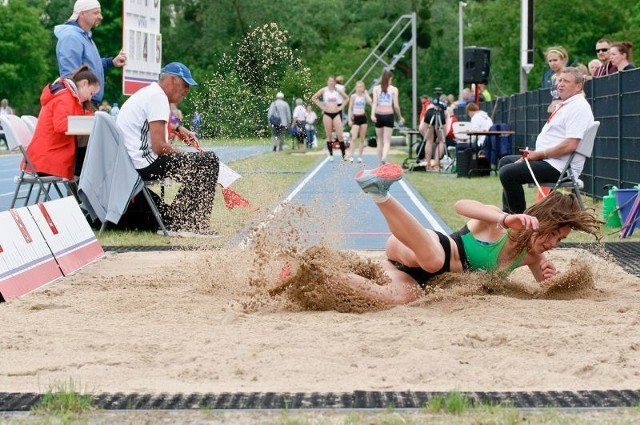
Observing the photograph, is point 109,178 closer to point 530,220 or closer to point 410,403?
point 530,220

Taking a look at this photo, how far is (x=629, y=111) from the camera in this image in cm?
1614

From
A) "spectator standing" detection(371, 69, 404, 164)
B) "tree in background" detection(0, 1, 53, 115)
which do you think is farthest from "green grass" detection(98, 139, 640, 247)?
"tree in background" detection(0, 1, 53, 115)

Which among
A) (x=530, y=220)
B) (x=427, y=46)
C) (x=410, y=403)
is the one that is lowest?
(x=410, y=403)

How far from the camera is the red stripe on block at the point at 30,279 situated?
809 centimetres

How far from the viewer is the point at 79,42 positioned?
528 inches

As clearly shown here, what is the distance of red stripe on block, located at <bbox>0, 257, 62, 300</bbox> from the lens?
26.6ft

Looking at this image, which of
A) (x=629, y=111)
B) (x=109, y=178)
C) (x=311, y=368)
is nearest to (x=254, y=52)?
(x=109, y=178)

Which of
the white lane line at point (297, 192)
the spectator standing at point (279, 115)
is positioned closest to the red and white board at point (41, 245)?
the white lane line at point (297, 192)

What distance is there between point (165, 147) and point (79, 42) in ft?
6.99

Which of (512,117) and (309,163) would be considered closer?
(512,117)

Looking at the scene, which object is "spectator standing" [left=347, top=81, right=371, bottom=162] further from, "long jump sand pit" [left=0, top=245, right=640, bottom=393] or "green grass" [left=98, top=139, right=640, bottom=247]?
"long jump sand pit" [left=0, top=245, right=640, bottom=393]

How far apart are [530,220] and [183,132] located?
22.0 ft

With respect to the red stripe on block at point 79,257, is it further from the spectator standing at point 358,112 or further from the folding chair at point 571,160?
the spectator standing at point 358,112

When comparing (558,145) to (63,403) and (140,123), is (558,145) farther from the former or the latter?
(63,403)
